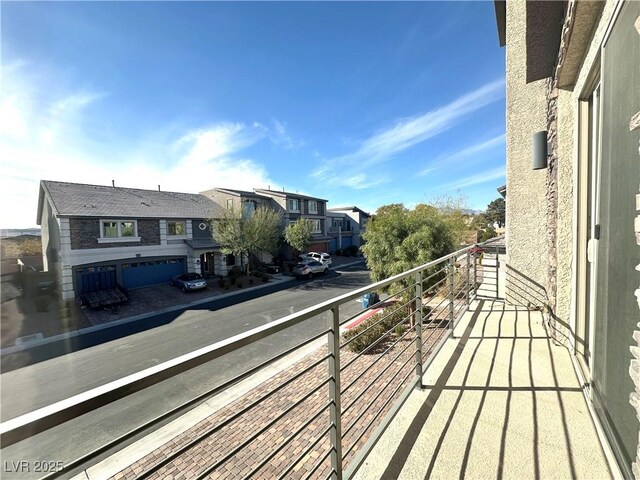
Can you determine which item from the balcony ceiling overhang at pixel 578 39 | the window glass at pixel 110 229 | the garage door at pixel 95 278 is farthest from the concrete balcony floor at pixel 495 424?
the window glass at pixel 110 229

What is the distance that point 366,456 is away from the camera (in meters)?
2.12

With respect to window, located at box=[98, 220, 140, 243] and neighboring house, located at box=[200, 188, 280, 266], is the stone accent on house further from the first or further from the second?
neighboring house, located at box=[200, 188, 280, 266]

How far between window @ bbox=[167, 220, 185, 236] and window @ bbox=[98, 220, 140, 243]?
1.96 meters

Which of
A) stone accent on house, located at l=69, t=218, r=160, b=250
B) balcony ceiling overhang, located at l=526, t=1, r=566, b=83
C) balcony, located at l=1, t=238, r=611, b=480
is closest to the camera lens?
balcony, located at l=1, t=238, r=611, b=480

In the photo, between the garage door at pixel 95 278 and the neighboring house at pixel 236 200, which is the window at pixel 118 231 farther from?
the neighboring house at pixel 236 200

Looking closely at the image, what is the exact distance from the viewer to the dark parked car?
16495 millimetres

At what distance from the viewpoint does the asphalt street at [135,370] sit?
518cm

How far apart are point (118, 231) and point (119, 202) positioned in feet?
7.59

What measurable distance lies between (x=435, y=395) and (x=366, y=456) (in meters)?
1.04

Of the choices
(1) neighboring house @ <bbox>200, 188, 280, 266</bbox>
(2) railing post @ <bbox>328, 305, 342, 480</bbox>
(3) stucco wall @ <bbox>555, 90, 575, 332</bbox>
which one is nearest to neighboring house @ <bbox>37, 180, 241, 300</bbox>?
(1) neighboring house @ <bbox>200, 188, 280, 266</bbox>

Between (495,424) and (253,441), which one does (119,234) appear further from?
(495,424)

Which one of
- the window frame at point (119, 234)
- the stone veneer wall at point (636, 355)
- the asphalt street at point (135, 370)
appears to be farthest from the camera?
the window frame at point (119, 234)

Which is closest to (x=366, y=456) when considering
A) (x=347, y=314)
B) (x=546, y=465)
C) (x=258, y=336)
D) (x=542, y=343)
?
(x=546, y=465)

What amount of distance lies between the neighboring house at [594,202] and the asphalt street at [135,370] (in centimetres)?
469
